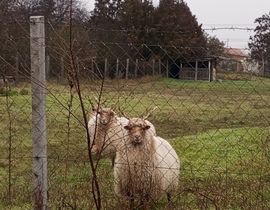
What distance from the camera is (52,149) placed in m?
10.6

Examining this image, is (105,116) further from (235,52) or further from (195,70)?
(235,52)

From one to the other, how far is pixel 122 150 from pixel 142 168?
16.6 inches

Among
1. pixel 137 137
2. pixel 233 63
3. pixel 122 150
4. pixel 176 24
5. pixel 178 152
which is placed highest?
pixel 176 24

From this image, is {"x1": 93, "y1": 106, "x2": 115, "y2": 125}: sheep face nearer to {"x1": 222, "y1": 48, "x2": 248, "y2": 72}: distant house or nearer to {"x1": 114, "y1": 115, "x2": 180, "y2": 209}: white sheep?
{"x1": 114, "y1": 115, "x2": 180, "y2": 209}: white sheep

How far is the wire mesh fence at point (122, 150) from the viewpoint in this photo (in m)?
5.35

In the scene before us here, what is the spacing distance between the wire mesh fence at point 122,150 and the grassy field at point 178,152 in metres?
0.02

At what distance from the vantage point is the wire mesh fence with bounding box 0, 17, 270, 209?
5.35 metres

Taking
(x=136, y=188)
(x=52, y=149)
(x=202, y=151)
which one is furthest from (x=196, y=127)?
(x=136, y=188)

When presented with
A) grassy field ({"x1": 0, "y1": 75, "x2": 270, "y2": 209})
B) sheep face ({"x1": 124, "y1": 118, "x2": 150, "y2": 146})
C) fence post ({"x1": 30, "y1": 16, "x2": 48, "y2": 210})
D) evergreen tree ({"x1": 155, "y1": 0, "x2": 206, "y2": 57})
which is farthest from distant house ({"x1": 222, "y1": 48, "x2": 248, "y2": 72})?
evergreen tree ({"x1": 155, "y1": 0, "x2": 206, "y2": 57})

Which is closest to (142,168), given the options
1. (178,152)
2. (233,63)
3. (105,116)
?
(233,63)

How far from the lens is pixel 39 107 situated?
16.4ft

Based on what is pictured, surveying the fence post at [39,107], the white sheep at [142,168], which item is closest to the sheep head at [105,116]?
the white sheep at [142,168]

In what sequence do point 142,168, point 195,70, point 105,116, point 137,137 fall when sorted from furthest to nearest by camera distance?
point 105,116 < point 195,70 < point 137,137 < point 142,168

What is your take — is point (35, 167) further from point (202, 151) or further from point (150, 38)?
point (150, 38)
